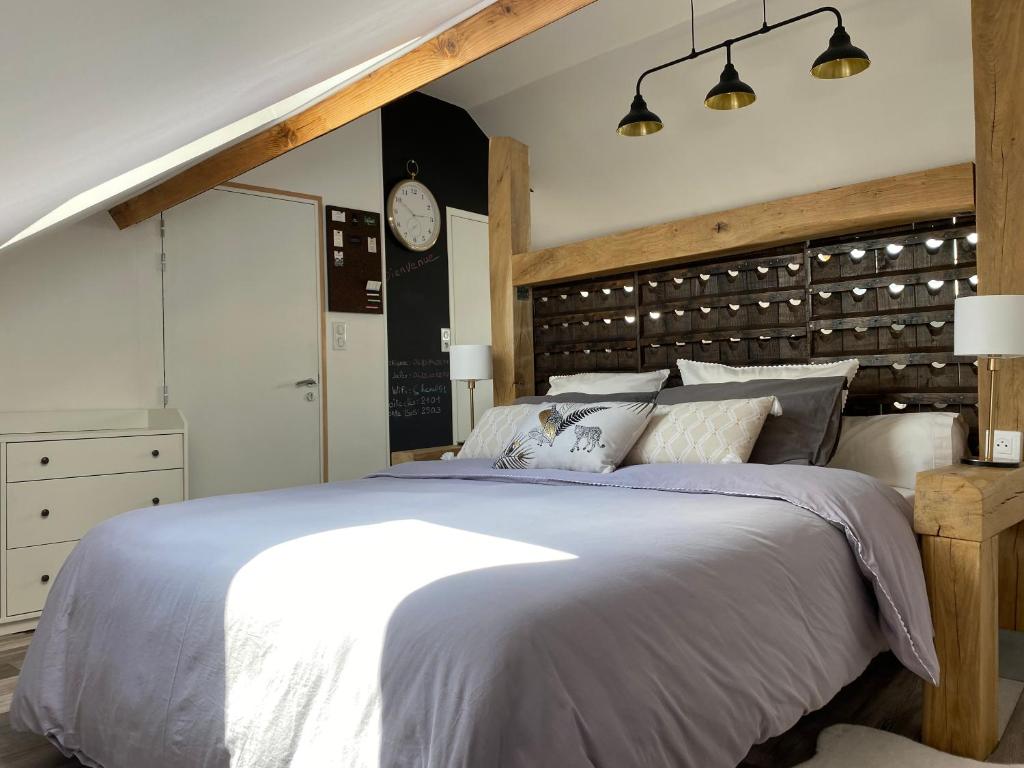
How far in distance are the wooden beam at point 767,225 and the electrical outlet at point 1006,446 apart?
811 mm

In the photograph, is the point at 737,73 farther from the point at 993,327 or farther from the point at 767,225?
the point at 993,327

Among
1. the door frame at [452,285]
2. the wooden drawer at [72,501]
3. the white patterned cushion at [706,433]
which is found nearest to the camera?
the white patterned cushion at [706,433]

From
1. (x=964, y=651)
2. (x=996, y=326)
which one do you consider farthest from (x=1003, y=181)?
(x=964, y=651)

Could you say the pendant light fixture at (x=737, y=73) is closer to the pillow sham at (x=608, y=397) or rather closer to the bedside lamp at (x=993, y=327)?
the bedside lamp at (x=993, y=327)

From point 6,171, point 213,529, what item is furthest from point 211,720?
point 6,171

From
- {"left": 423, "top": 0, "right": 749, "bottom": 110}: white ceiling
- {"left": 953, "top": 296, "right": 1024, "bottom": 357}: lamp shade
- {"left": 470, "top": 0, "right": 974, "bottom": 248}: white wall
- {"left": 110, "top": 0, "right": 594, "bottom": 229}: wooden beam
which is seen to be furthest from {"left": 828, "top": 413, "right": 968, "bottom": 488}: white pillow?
{"left": 423, "top": 0, "right": 749, "bottom": 110}: white ceiling

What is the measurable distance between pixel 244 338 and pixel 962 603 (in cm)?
373

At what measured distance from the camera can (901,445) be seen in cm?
283

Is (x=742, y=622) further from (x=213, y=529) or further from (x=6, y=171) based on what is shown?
(x=6, y=171)

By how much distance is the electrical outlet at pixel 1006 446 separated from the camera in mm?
2551

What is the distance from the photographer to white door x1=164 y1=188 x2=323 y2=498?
426 cm

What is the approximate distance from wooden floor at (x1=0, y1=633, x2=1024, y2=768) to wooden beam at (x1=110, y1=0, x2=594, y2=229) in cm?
201

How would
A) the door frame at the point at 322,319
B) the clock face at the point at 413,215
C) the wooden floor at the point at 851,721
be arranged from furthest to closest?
the clock face at the point at 413,215 < the door frame at the point at 322,319 < the wooden floor at the point at 851,721

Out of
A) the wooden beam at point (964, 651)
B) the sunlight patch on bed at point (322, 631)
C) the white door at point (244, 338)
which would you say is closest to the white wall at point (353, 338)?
the white door at point (244, 338)
